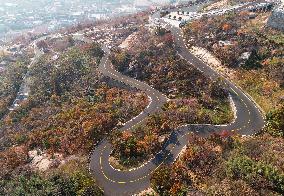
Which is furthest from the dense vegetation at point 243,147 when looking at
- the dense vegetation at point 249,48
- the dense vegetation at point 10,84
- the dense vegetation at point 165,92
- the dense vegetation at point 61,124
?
the dense vegetation at point 10,84

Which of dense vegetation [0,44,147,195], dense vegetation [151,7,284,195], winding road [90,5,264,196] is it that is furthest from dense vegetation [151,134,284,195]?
dense vegetation [0,44,147,195]

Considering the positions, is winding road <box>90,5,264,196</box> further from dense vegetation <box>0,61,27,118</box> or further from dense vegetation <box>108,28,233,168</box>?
dense vegetation <box>0,61,27,118</box>

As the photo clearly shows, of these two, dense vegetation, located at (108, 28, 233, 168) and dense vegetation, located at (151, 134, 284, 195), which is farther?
dense vegetation, located at (108, 28, 233, 168)

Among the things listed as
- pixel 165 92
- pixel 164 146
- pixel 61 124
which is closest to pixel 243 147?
pixel 164 146

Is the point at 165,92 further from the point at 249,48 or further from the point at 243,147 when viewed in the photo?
the point at 243,147

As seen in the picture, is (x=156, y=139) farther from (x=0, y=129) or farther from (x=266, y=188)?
(x=0, y=129)

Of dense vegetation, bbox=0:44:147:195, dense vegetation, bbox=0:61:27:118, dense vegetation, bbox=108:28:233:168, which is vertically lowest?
dense vegetation, bbox=0:61:27:118

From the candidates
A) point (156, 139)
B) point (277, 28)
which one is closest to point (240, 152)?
point (156, 139)

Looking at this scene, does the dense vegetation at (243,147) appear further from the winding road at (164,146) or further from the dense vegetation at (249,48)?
the winding road at (164,146)

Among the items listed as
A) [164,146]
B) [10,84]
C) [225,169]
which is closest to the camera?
[225,169]
